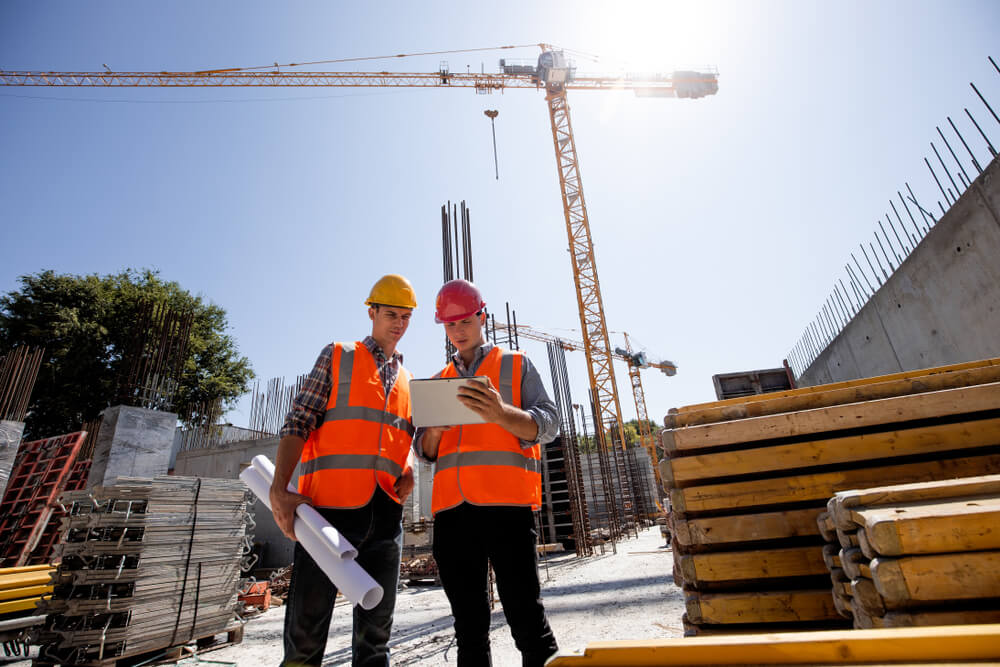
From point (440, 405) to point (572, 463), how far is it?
10.6m

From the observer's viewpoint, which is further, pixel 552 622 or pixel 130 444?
pixel 130 444

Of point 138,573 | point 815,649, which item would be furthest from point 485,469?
point 138,573

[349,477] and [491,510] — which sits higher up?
[349,477]

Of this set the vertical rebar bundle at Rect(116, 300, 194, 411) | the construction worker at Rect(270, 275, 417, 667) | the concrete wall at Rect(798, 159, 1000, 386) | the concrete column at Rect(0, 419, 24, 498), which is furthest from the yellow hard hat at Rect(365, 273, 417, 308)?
the concrete column at Rect(0, 419, 24, 498)

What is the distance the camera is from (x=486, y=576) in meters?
1.80

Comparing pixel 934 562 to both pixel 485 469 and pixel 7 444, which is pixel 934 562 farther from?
pixel 7 444

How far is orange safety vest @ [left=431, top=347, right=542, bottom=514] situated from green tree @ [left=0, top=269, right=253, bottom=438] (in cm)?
2224

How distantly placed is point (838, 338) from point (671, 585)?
576cm

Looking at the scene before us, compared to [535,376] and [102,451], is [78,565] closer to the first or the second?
[102,451]

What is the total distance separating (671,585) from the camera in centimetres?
546

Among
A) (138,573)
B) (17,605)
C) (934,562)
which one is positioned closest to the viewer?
(934,562)

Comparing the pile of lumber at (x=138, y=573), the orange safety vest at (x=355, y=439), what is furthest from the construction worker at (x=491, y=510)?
the pile of lumber at (x=138, y=573)

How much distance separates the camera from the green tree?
20.6 meters

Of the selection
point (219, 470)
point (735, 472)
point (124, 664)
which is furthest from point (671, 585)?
point (219, 470)
